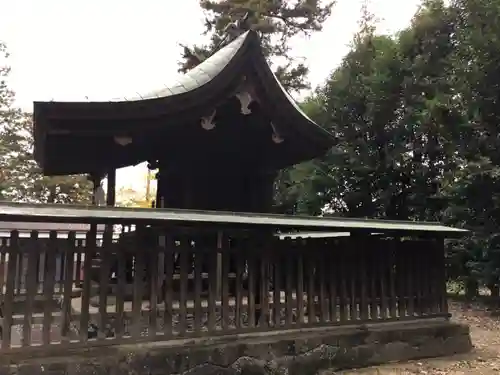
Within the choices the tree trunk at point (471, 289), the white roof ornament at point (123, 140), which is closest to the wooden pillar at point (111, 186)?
the white roof ornament at point (123, 140)

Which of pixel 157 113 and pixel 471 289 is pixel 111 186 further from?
pixel 471 289

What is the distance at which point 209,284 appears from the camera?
17.5 feet

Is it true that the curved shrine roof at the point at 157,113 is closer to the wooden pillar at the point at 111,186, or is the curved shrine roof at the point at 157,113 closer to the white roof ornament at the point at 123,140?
the white roof ornament at the point at 123,140

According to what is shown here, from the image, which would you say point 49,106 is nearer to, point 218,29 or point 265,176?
point 265,176

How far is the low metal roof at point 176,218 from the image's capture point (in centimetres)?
435

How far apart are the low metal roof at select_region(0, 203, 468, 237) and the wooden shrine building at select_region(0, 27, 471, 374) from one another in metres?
0.02

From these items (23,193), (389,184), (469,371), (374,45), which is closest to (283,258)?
(469,371)

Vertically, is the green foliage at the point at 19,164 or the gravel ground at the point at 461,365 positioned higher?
the green foliage at the point at 19,164

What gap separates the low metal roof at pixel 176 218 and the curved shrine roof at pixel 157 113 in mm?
1466

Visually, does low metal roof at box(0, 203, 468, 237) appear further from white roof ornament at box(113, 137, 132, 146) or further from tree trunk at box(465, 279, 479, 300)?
tree trunk at box(465, 279, 479, 300)

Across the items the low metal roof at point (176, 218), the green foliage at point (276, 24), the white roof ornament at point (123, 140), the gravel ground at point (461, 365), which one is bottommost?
the gravel ground at point (461, 365)

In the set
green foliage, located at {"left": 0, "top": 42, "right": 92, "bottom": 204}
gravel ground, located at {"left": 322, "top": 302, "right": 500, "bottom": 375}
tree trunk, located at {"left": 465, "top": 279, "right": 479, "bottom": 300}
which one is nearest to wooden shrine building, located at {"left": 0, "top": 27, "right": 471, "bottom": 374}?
gravel ground, located at {"left": 322, "top": 302, "right": 500, "bottom": 375}

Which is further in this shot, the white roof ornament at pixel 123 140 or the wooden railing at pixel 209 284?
the white roof ornament at pixel 123 140

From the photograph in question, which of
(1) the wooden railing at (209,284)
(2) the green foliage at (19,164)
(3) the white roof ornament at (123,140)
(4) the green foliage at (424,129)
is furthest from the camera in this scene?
(2) the green foliage at (19,164)
